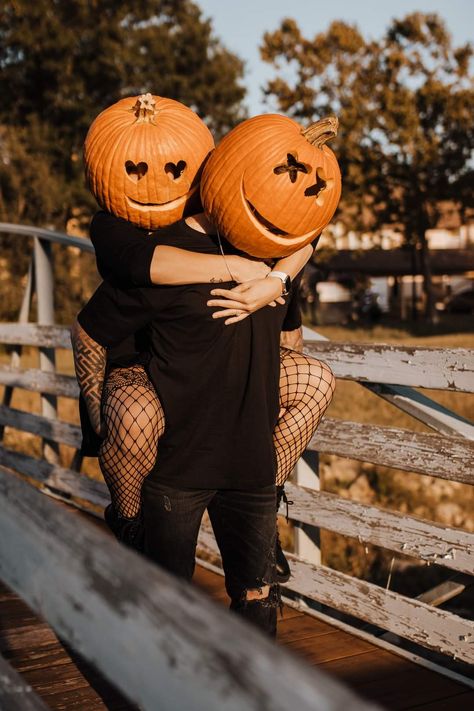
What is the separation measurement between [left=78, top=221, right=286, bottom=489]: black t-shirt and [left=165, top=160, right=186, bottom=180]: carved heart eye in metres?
0.19

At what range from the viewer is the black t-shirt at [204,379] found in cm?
234

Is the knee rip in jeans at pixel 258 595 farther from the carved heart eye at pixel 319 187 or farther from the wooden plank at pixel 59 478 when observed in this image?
the wooden plank at pixel 59 478

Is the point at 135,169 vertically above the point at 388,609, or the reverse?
the point at 135,169

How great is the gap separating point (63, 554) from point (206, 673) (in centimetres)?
33

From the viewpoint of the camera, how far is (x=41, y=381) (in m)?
5.57

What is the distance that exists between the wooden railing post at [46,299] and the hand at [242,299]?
3378mm

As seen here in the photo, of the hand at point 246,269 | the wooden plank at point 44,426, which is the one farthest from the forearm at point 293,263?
the wooden plank at point 44,426

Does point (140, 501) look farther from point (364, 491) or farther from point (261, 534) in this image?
point (364, 491)

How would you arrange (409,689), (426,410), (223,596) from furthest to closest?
(223,596), (426,410), (409,689)

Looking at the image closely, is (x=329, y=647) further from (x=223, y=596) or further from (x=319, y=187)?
(x=319, y=187)

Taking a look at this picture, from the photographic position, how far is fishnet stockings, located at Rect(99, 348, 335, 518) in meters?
2.39

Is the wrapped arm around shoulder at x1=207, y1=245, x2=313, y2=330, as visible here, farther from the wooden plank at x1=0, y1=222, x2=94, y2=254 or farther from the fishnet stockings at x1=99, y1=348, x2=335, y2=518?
the wooden plank at x1=0, y1=222, x2=94, y2=254

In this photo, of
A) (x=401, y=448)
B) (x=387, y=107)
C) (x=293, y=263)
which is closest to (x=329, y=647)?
(x=401, y=448)

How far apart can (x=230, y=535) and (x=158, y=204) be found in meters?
0.91
